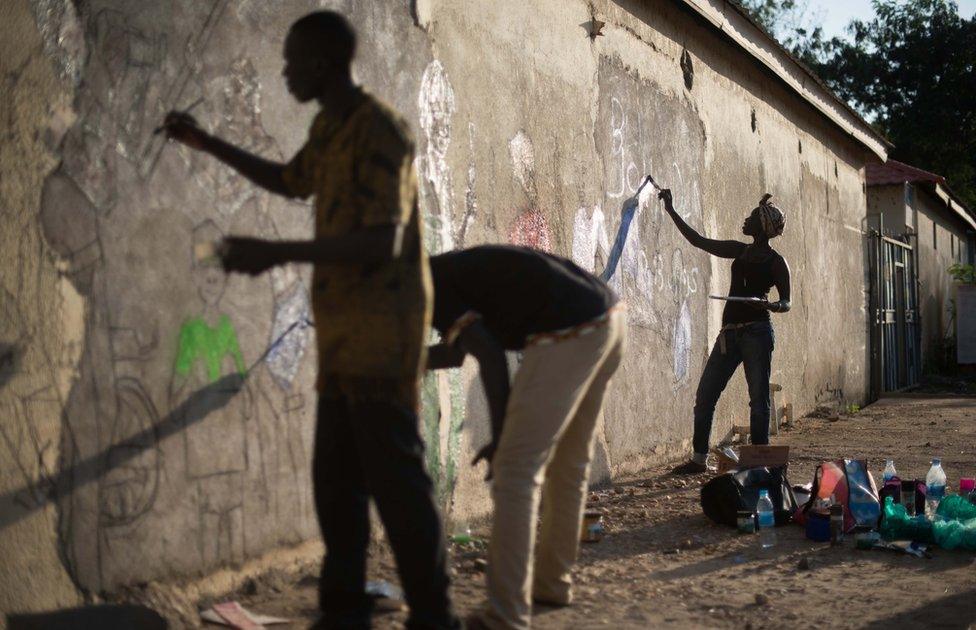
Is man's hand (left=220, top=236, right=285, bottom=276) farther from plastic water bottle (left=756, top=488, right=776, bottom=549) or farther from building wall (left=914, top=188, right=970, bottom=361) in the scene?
building wall (left=914, top=188, right=970, bottom=361)

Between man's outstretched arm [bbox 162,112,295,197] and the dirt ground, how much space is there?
63.3 inches

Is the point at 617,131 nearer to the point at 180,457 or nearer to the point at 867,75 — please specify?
the point at 180,457

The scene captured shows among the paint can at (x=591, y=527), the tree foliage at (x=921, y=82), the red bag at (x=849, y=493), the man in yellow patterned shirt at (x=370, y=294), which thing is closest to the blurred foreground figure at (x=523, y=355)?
the man in yellow patterned shirt at (x=370, y=294)

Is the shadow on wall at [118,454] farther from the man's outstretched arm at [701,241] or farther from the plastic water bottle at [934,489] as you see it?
the man's outstretched arm at [701,241]

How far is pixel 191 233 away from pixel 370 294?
4.46 ft

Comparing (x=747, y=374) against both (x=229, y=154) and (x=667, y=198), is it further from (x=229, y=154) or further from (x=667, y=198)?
(x=229, y=154)

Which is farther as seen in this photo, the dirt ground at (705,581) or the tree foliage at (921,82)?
the tree foliage at (921,82)

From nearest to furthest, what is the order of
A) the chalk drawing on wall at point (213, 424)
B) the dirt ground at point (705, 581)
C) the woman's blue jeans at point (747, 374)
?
the chalk drawing on wall at point (213, 424) → the dirt ground at point (705, 581) → the woman's blue jeans at point (747, 374)

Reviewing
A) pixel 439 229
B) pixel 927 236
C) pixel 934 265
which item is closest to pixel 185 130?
pixel 439 229

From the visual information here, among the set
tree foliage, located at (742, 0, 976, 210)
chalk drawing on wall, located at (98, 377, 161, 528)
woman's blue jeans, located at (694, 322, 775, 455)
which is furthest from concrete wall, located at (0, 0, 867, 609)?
tree foliage, located at (742, 0, 976, 210)

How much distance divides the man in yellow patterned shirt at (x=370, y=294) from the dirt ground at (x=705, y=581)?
3.18ft

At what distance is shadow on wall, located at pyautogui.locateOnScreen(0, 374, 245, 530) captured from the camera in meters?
3.42

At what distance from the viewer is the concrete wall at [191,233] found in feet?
11.6

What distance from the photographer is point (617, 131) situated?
792 centimetres
